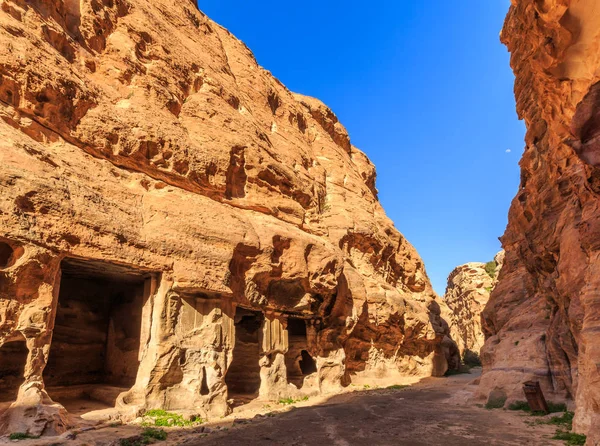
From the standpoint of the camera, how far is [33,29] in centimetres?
1520

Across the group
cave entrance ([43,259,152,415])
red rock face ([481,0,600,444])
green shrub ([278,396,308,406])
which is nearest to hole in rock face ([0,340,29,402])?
cave entrance ([43,259,152,415])

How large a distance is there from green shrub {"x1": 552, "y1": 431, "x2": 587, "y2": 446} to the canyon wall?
10.4 m

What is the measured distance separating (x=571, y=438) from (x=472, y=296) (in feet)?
166

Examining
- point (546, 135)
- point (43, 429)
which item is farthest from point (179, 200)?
point (546, 135)

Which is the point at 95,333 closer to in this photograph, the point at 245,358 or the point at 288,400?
the point at 245,358

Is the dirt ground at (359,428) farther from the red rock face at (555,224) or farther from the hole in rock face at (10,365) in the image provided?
the hole in rock face at (10,365)

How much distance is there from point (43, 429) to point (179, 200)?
8814mm

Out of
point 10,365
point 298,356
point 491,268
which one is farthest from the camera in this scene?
point 491,268

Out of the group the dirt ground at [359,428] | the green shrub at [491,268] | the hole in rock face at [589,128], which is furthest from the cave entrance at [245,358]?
the green shrub at [491,268]

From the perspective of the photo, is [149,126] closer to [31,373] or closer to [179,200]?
[179,200]

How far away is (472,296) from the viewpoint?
2199 inches

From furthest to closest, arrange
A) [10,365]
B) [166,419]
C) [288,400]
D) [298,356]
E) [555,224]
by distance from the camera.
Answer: [298,356]
[288,400]
[555,224]
[10,365]
[166,419]

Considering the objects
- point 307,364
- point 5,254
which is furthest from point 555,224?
point 5,254

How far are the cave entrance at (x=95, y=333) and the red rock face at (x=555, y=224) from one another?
1329 centimetres
